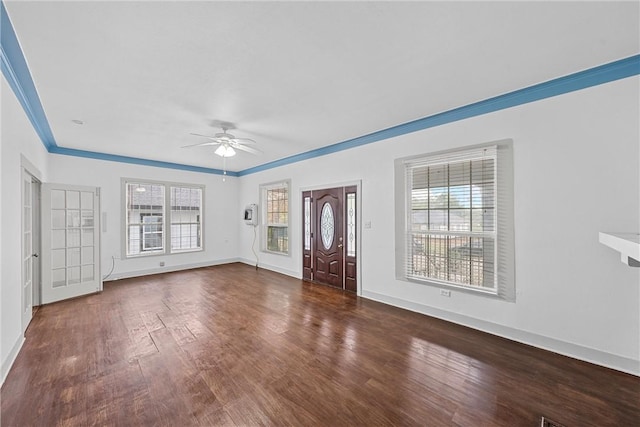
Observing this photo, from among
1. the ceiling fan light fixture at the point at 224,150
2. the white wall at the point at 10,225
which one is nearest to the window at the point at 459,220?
the ceiling fan light fixture at the point at 224,150

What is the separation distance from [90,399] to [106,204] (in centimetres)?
493

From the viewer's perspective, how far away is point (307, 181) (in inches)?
219

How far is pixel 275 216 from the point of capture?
259 inches

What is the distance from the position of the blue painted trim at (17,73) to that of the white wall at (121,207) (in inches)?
71.7

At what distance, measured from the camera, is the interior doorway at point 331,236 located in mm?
4758

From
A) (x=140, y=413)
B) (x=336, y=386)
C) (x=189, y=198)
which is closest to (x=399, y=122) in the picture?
(x=336, y=386)

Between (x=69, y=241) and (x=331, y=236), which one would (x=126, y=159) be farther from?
(x=331, y=236)

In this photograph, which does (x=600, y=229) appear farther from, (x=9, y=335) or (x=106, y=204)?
(x=106, y=204)

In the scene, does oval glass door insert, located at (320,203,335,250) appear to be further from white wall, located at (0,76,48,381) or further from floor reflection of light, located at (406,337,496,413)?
white wall, located at (0,76,48,381)

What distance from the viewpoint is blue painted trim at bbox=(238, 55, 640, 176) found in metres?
2.33

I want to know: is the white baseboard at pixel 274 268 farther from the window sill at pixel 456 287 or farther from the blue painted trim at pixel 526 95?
the blue painted trim at pixel 526 95

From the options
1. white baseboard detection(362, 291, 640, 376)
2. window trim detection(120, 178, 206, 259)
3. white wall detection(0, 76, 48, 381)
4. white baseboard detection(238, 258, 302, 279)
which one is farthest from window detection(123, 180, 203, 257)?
white baseboard detection(362, 291, 640, 376)

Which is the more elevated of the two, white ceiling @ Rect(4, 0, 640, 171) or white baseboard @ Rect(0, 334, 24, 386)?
white ceiling @ Rect(4, 0, 640, 171)

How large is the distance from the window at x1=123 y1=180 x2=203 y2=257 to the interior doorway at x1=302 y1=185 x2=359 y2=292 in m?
3.32
